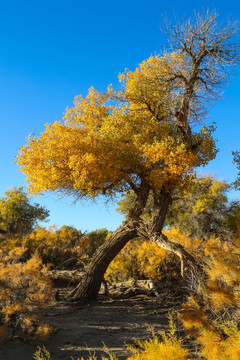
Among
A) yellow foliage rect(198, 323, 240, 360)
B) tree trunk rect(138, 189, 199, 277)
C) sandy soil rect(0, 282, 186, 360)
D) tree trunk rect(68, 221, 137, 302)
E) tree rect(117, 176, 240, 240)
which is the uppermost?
tree rect(117, 176, 240, 240)

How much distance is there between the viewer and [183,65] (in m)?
11.6

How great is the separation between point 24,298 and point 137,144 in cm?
578

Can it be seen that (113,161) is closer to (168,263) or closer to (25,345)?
(168,263)

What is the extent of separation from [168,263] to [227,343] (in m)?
6.87

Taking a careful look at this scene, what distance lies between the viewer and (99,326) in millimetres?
7027

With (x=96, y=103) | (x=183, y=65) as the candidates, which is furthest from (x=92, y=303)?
(x=183, y=65)

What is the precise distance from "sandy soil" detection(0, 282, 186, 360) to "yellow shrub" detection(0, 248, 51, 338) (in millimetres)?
299

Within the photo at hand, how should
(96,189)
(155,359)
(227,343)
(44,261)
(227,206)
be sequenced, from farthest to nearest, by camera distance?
(227,206) → (44,261) → (96,189) → (227,343) → (155,359)

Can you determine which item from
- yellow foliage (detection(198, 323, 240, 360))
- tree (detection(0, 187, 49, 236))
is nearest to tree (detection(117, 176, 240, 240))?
tree (detection(0, 187, 49, 236))

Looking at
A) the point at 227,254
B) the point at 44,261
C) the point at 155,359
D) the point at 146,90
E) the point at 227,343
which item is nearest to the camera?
the point at 155,359

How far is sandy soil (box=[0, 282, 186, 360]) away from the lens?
5133 millimetres

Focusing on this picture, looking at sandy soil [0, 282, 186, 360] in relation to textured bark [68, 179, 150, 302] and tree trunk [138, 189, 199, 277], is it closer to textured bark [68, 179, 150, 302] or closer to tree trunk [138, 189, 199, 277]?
textured bark [68, 179, 150, 302]

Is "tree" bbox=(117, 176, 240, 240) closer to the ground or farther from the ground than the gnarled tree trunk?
farther from the ground

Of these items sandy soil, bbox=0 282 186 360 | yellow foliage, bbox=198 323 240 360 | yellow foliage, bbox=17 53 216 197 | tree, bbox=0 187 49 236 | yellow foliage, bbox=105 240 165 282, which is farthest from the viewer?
tree, bbox=0 187 49 236
